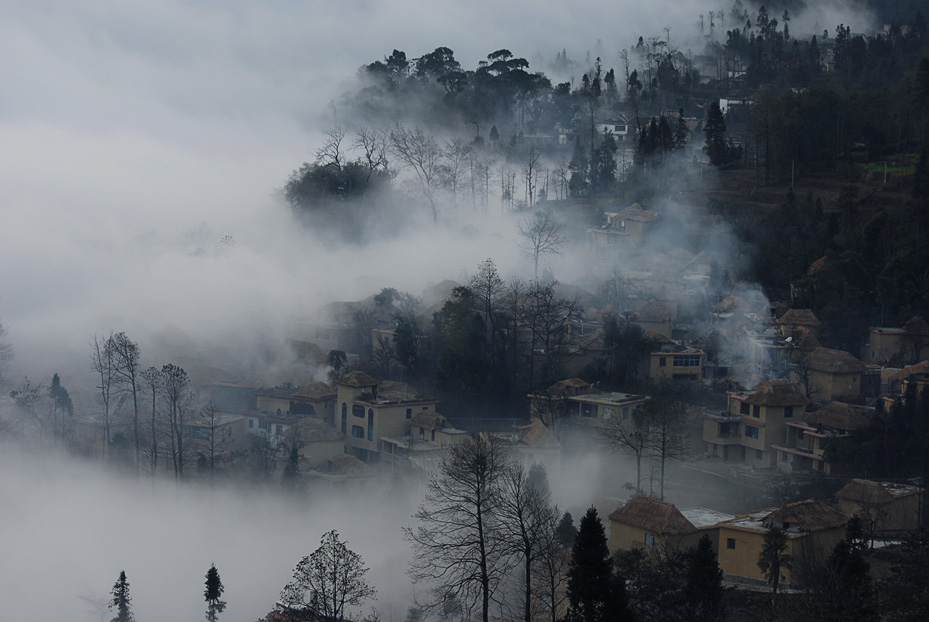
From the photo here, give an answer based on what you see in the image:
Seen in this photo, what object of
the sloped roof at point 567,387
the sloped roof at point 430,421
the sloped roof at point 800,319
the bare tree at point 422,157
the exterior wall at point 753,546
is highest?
the bare tree at point 422,157

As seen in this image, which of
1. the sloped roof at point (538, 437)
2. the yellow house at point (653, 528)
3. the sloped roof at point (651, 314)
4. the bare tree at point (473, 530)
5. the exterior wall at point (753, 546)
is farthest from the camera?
the sloped roof at point (651, 314)

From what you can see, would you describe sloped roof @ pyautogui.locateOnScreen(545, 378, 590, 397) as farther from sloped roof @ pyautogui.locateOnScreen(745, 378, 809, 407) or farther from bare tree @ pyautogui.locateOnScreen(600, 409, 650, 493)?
sloped roof @ pyautogui.locateOnScreen(745, 378, 809, 407)

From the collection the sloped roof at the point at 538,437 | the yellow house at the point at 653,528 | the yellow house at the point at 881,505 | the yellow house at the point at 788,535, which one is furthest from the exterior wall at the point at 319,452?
the yellow house at the point at 881,505

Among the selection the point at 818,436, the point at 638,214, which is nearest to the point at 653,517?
the point at 818,436

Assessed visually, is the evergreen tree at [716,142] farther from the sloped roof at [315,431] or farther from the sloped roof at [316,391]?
the sloped roof at [315,431]

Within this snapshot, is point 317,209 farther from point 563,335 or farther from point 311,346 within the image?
point 563,335

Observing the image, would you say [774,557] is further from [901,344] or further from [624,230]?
[624,230]

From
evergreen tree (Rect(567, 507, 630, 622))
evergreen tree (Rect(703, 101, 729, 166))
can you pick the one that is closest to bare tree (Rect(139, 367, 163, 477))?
evergreen tree (Rect(567, 507, 630, 622))
